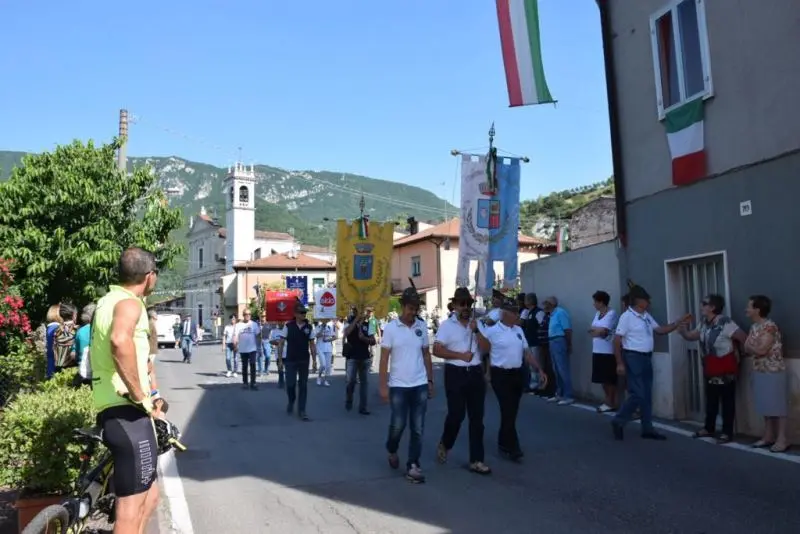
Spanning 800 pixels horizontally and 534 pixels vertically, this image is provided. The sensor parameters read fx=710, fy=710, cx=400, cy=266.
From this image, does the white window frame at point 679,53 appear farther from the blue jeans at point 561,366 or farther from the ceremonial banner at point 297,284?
the ceremonial banner at point 297,284

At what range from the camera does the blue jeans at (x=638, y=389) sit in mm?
8641

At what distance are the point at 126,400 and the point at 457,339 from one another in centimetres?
394

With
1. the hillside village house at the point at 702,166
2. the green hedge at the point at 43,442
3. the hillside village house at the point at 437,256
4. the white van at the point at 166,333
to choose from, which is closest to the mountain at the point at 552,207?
the hillside village house at the point at 437,256

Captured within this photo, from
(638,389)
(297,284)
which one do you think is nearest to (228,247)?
(297,284)

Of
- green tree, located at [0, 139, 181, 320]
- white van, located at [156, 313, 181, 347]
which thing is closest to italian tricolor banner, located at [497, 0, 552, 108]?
green tree, located at [0, 139, 181, 320]

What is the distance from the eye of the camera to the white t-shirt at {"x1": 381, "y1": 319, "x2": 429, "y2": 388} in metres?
7.25

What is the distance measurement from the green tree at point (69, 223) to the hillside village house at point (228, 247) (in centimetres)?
6102

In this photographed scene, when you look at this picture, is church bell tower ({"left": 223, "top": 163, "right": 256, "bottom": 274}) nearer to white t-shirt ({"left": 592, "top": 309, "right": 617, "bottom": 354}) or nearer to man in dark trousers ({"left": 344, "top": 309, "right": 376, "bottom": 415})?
man in dark trousers ({"left": 344, "top": 309, "right": 376, "bottom": 415})

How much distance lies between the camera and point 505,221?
12.3m

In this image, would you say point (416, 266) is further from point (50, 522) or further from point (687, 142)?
point (50, 522)

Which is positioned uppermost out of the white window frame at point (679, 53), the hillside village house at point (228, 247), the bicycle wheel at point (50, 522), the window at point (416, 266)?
the hillside village house at point (228, 247)

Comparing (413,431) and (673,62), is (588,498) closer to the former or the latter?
(413,431)

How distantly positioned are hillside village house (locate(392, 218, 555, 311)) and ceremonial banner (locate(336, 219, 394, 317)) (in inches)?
1270

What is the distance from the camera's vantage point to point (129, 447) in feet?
13.1
